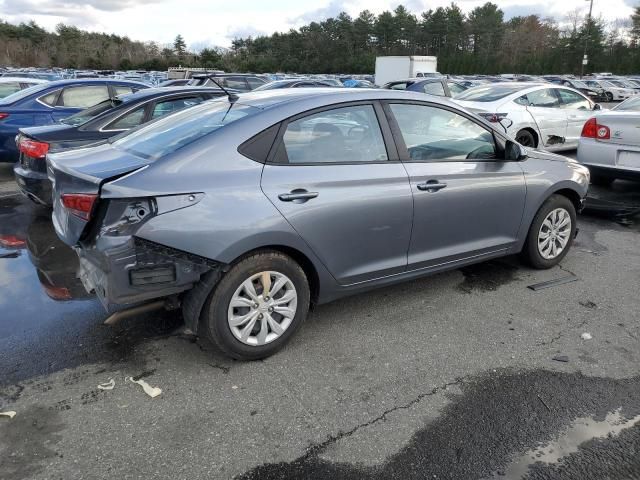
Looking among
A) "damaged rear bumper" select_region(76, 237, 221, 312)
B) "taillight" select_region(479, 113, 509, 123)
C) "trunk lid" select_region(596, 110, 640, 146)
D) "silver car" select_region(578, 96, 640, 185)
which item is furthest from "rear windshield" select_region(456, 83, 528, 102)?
"damaged rear bumper" select_region(76, 237, 221, 312)

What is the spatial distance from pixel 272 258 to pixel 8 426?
5.44ft

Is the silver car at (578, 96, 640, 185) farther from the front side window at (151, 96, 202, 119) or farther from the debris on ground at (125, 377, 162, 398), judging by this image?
the debris on ground at (125, 377, 162, 398)

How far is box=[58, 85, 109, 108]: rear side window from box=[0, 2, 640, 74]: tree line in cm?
6266

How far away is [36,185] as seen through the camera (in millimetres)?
6125

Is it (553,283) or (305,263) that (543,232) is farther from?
(305,263)

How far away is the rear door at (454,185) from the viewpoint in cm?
387

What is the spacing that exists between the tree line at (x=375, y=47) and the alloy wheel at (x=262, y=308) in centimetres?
6669

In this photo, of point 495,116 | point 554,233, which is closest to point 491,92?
point 495,116

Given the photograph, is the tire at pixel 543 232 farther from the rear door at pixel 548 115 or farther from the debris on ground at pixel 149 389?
the rear door at pixel 548 115

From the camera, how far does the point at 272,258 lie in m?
3.25

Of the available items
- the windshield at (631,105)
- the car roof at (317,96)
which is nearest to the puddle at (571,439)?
the car roof at (317,96)

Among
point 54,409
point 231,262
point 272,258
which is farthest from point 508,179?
point 54,409

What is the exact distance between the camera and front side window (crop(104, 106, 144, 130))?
659 cm

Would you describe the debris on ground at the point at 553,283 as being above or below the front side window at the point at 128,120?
below
